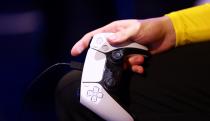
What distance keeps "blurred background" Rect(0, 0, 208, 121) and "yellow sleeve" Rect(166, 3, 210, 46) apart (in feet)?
1.01

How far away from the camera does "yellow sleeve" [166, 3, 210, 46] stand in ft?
2.02

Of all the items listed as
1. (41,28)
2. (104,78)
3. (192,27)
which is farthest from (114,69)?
(41,28)

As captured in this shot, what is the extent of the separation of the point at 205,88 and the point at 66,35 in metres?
0.45

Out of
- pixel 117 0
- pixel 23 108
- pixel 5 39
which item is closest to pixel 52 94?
pixel 23 108

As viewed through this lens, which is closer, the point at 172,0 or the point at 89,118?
the point at 89,118

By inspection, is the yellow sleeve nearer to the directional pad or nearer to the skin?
the skin

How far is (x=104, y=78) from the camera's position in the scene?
540 millimetres

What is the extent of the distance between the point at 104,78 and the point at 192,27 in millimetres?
207

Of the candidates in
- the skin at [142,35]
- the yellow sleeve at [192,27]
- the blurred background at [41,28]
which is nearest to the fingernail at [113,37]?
the skin at [142,35]

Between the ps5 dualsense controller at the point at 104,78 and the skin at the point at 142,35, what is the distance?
17 mm

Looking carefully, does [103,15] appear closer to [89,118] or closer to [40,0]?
[40,0]

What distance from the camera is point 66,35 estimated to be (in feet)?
2.96

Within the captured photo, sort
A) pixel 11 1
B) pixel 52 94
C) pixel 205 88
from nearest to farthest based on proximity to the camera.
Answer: pixel 205 88
pixel 11 1
pixel 52 94

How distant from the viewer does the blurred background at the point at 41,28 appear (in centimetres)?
81
